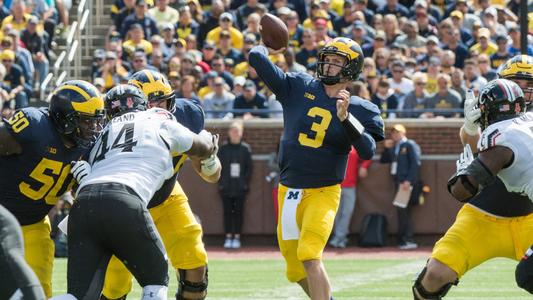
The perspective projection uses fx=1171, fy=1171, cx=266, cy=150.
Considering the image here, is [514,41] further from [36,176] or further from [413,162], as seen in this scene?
[36,176]

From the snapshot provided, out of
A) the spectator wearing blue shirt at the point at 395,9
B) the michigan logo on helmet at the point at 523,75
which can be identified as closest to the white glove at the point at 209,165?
the michigan logo on helmet at the point at 523,75

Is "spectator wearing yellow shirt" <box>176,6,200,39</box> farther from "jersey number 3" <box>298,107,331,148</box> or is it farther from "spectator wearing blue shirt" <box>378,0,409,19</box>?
"jersey number 3" <box>298,107,331,148</box>

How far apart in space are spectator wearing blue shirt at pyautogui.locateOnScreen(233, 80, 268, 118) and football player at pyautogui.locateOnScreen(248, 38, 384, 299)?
23.9 feet

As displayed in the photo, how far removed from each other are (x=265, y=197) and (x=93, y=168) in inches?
369

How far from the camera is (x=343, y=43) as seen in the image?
8.18 metres

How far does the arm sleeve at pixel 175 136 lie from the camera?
659 centimetres

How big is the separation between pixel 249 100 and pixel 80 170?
903 cm

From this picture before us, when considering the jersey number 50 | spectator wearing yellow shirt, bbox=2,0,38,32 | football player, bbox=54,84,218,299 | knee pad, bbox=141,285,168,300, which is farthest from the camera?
spectator wearing yellow shirt, bbox=2,0,38,32

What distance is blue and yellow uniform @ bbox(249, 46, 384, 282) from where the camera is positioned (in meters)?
7.87

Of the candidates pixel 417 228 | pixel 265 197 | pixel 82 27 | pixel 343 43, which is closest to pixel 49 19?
pixel 82 27

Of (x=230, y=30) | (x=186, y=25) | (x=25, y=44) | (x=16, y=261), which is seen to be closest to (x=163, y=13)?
(x=186, y=25)

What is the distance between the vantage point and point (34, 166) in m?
7.08

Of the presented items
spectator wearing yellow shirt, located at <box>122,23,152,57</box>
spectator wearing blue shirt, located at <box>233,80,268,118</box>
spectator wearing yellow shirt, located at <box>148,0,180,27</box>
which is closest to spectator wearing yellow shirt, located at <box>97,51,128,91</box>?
spectator wearing yellow shirt, located at <box>122,23,152,57</box>

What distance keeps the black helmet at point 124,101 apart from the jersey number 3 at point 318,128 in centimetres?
146
